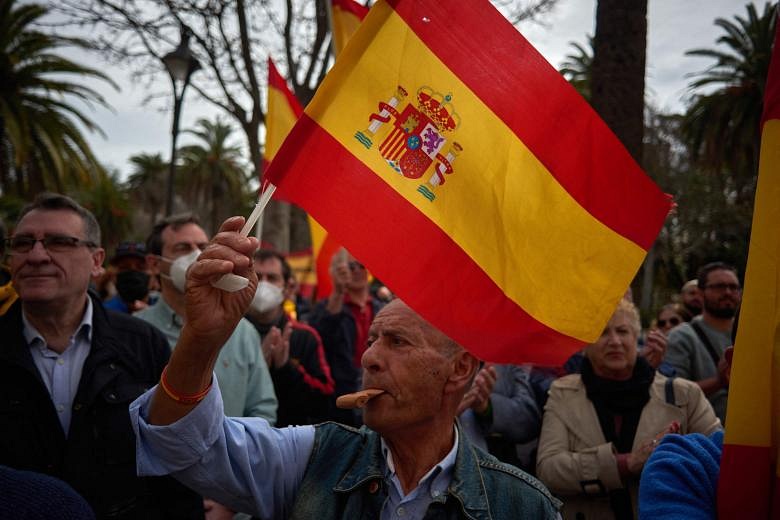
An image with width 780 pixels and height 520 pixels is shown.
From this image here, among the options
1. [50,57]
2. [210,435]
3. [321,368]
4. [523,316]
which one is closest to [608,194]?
[523,316]

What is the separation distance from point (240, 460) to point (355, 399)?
0.37 meters

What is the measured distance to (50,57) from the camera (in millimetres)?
18297

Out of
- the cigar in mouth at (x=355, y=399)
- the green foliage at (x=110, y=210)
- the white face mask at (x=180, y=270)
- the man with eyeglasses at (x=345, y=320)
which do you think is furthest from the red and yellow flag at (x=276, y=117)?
the green foliage at (x=110, y=210)

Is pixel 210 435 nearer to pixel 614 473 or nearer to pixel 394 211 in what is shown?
pixel 394 211

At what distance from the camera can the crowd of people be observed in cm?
171

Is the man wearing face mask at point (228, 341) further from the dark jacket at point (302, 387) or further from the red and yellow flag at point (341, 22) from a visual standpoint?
the red and yellow flag at point (341, 22)

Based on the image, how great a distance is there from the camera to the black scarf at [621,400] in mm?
3215

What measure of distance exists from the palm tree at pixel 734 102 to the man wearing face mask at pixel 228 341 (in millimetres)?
25934

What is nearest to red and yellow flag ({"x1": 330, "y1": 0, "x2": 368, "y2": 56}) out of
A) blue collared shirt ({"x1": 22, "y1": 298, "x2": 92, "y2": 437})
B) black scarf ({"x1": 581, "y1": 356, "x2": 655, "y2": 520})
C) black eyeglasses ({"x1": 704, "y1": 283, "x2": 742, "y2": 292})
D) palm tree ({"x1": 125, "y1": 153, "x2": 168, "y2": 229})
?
blue collared shirt ({"x1": 22, "y1": 298, "x2": 92, "y2": 437})

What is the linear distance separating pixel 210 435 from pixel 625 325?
2468mm

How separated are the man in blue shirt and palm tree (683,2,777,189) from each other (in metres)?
26.7

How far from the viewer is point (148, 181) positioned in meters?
47.5

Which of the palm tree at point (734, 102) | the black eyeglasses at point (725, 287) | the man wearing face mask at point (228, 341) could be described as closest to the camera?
the man wearing face mask at point (228, 341)

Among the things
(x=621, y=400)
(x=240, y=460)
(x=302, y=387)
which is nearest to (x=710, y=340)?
(x=621, y=400)
